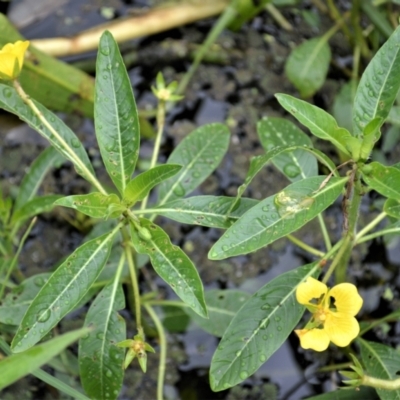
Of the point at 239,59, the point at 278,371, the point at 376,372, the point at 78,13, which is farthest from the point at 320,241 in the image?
the point at 78,13

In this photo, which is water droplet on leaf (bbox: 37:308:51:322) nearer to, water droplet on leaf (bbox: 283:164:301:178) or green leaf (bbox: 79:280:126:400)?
green leaf (bbox: 79:280:126:400)

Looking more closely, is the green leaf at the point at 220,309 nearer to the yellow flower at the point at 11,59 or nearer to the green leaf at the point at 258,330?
the green leaf at the point at 258,330

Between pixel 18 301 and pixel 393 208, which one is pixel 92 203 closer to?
pixel 18 301

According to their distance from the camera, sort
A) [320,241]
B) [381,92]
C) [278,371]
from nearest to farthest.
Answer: [381,92], [278,371], [320,241]

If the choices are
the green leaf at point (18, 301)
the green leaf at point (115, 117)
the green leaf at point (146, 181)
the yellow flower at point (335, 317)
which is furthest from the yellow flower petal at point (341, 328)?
the green leaf at point (18, 301)

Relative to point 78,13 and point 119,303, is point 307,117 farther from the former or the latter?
point 78,13

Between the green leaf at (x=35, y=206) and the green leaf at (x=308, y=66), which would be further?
the green leaf at (x=308, y=66)

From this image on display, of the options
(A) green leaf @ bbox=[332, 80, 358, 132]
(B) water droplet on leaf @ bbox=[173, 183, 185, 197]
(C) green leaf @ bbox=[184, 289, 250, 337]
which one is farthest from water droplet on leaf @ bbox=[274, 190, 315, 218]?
(A) green leaf @ bbox=[332, 80, 358, 132]
